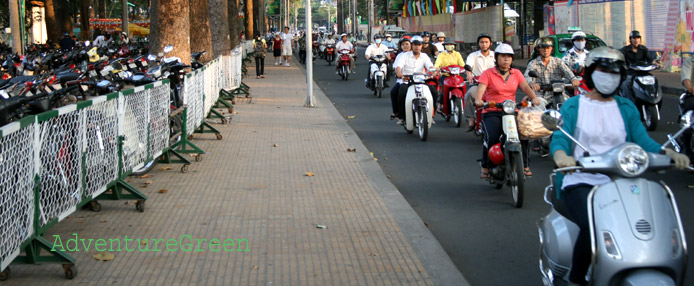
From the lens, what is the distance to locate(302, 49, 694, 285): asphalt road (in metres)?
6.37

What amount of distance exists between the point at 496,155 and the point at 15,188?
16.1ft

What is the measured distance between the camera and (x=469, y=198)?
8812 millimetres

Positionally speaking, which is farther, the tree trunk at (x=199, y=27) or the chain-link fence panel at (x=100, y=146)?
the tree trunk at (x=199, y=27)

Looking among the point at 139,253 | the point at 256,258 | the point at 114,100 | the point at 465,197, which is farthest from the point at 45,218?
the point at 465,197

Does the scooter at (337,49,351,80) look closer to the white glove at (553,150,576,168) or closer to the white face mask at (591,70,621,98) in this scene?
the white face mask at (591,70,621,98)

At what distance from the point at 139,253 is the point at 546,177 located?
17.6 ft

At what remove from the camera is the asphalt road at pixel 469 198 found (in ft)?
20.9

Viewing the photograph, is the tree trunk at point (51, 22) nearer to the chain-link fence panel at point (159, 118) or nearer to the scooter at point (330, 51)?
the scooter at point (330, 51)

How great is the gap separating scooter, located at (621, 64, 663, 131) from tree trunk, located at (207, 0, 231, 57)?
13.2m

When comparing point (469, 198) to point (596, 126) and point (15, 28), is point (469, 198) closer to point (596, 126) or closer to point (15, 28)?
point (596, 126)

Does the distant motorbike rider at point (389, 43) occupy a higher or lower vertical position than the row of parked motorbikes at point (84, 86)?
higher

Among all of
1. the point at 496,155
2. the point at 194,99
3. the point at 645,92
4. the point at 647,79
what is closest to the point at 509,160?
the point at 496,155

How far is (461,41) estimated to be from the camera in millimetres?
50750

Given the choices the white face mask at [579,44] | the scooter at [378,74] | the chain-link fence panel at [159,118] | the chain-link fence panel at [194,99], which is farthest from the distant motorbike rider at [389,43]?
the chain-link fence panel at [159,118]
